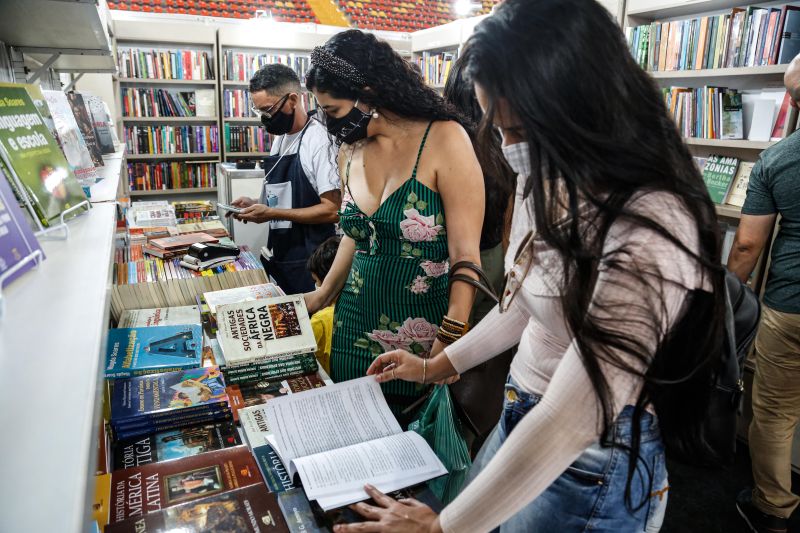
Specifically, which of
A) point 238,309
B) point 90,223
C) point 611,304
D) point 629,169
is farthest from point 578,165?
point 238,309

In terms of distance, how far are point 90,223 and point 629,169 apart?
0.99 metres

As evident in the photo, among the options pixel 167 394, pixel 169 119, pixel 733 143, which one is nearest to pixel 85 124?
pixel 167 394

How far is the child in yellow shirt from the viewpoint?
2.13m

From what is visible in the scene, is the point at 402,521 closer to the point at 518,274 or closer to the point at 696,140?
the point at 518,274

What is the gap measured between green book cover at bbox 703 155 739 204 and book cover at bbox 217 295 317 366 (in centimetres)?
252

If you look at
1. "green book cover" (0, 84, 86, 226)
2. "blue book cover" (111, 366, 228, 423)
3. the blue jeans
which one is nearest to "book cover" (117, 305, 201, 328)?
"blue book cover" (111, 366, 228, 423)

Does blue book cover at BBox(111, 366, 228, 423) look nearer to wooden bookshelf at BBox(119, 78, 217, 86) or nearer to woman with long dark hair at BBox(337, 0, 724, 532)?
woman with long dark hair at BBox(337, 0, 724, 532)

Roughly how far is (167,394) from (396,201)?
75cm

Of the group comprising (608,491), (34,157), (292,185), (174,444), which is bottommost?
(174,444)

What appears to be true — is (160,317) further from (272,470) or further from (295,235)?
(295,235)

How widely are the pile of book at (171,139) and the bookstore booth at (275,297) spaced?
2519mm

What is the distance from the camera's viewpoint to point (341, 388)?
4.19 feet

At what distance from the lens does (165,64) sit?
562 centimetres

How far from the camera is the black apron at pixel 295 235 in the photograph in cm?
279
